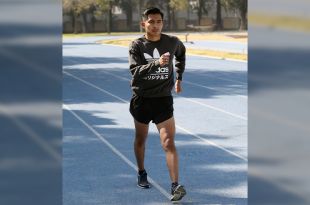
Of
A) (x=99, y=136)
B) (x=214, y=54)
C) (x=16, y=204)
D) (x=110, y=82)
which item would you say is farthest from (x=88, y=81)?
(x=16, y=204)

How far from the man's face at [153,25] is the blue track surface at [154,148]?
1.53 meters

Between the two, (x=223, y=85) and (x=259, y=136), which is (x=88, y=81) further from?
(x=259, y=136)

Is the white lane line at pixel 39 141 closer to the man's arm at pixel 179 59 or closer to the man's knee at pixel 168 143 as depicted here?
the man's knee at pixel 168 143

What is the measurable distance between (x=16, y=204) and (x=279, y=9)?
1.64 m

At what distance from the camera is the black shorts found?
6.02 meters

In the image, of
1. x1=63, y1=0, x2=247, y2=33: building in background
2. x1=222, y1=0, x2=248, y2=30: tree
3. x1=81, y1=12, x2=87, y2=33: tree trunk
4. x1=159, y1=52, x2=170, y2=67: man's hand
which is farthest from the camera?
x1=81, y1=12, x2=87, y2=33: tree trunk

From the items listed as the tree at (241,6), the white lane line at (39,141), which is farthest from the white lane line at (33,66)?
the tree at (241,6)

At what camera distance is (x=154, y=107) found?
603 cm

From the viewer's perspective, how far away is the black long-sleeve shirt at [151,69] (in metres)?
5.79

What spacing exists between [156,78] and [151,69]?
139 mm

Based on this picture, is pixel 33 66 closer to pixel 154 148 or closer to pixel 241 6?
pixel 154 148

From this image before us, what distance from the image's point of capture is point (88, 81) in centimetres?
1900

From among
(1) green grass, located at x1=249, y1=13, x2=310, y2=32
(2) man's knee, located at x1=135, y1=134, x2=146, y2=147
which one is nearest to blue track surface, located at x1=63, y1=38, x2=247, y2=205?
(2) man's knee, located at x1=135, y1=134, x2=146, y2=147

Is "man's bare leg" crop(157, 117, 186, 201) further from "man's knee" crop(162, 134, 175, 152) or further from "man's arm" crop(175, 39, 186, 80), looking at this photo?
"man's arm" crop(175, 39, 186, 80)
